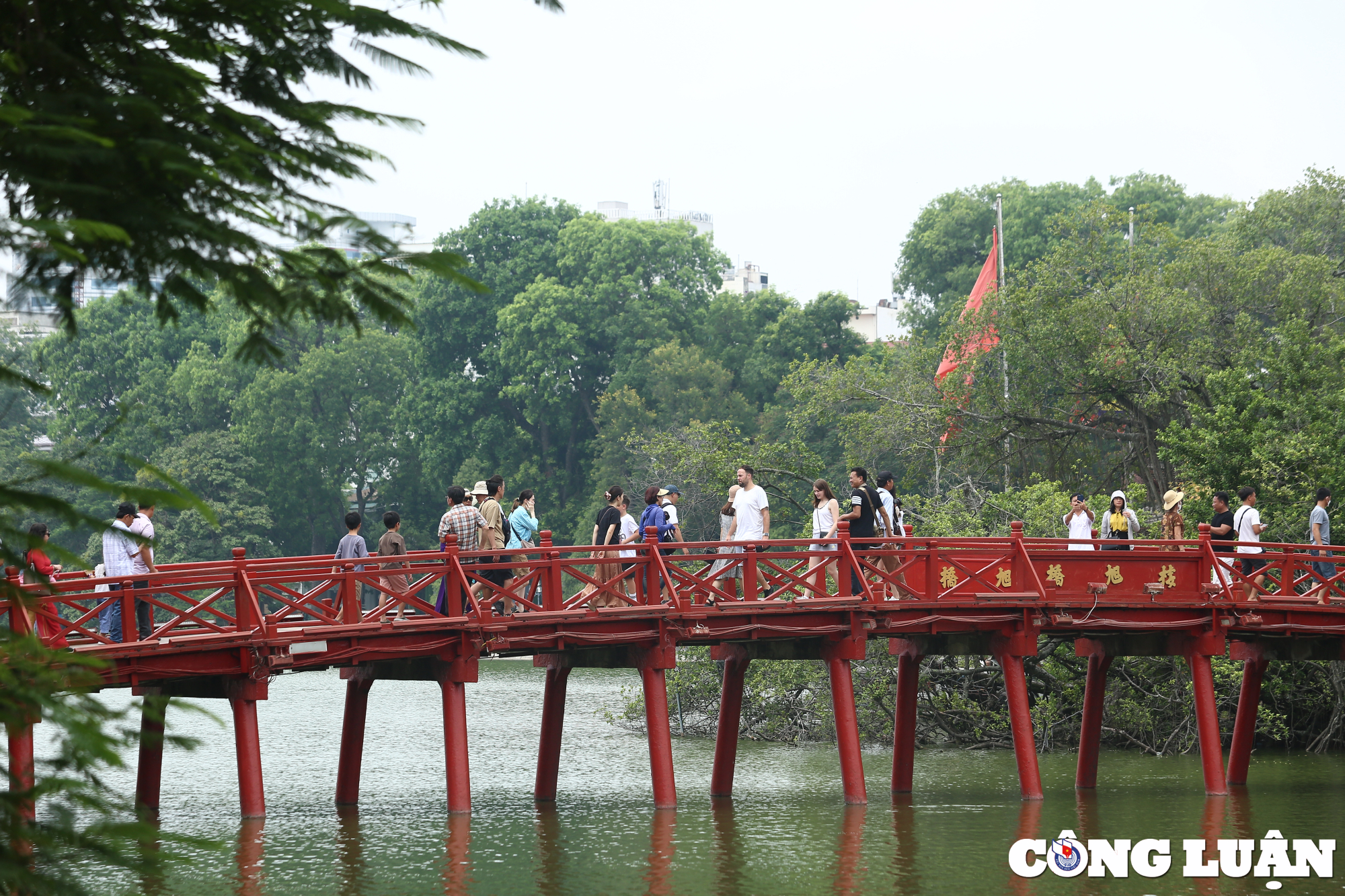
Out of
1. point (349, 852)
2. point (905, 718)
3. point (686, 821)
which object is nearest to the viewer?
point (349, 852)

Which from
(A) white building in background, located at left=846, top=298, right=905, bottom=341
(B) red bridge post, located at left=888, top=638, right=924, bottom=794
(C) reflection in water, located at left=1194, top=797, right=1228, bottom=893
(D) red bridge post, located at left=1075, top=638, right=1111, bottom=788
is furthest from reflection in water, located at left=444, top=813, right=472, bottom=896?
(A) white building in background, located at left=846, top=298, right=905, bottom=341

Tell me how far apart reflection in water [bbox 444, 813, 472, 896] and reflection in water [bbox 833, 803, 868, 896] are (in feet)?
12.7

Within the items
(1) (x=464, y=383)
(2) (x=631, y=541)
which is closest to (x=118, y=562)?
(2) (x=631, y=541)

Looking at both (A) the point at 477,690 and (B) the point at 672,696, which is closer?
(B) the point at 672,696

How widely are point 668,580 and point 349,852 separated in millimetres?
5034

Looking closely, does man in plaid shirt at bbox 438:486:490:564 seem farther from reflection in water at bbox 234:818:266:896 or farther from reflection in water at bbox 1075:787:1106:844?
reflection in water at bbox 1075:787:1106:844

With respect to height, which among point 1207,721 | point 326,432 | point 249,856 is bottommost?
point 249,856

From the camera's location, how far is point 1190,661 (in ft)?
73.1

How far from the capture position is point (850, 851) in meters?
18.1

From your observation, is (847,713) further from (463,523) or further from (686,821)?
(463,523)

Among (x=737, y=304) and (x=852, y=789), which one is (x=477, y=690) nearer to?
(x=852, y=789)

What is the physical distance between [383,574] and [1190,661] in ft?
37.9

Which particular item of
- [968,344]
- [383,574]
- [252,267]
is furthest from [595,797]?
[968,344]

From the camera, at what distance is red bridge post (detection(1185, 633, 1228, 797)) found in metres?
21.8
